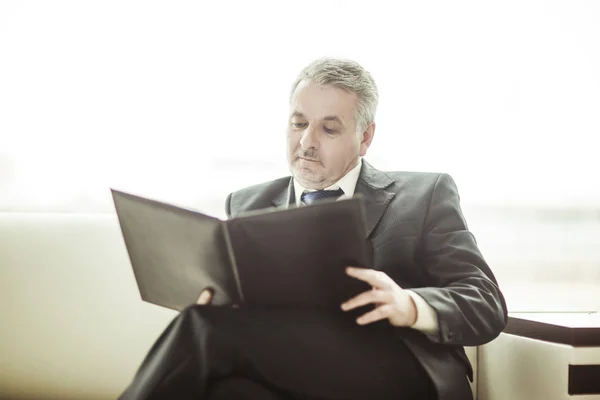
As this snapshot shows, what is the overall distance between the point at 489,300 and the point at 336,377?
40 centimetres

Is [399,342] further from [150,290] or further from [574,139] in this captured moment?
[574,139]

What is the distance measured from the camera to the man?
1.04m

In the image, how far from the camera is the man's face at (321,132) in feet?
4.84

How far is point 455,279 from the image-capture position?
1.34 meters

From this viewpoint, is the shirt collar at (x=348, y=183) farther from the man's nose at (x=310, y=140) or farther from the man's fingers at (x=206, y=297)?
the man's fingers at (x=206, y=297)

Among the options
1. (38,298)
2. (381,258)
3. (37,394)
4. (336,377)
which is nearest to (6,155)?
(38,298)

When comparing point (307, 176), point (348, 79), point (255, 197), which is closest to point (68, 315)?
point (255, 197)

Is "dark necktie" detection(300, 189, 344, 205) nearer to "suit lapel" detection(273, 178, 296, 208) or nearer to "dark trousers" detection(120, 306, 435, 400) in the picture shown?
"suit lapel" detection(273, 178, 296, 208)

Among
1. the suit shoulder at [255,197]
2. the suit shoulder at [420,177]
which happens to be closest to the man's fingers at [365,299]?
the suit shoulder at [420,177]

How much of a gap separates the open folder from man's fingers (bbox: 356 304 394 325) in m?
0.04

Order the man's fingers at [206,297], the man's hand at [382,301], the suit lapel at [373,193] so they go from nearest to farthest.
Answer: the man's hand at [382,301] → the man's fingers at [206,297] → the suit lapel at [373,193]

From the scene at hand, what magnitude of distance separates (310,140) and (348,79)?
0.17 meters

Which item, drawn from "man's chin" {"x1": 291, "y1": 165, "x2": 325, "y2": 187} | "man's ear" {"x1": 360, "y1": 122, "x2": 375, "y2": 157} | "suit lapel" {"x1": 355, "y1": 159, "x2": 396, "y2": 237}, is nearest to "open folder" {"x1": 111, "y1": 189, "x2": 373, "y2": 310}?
"suit lapel" {"x1": 355, "y1": 159, "x2": 396, "y2": 237}

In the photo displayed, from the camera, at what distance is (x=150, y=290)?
1.29 m
